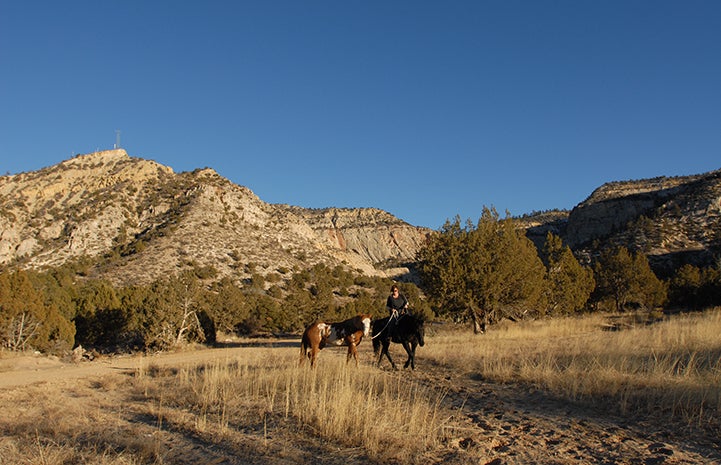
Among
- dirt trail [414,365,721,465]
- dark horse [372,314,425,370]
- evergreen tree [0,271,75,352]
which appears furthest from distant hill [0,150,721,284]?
dirt trail [414,365,721,465]

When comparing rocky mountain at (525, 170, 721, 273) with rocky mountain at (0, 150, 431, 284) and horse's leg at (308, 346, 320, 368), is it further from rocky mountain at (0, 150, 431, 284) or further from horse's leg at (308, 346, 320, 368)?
horse's leg at (308, 346, 320, 368)

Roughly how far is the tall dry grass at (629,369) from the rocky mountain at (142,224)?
104 ft

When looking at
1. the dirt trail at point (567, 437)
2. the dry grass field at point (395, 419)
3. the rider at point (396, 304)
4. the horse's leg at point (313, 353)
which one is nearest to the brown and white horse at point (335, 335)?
the horse's leg at point (313, 353)

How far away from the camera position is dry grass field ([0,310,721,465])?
5.60 meters

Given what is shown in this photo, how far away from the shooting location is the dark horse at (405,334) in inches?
481

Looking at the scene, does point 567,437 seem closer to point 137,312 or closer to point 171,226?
point 137,312

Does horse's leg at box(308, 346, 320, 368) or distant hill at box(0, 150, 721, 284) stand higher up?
distant hill at box(0, 150, 721, 284)

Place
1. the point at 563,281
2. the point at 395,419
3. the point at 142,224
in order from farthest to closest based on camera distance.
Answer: the point at 142,224
the point at 563,281
the point at 395,419

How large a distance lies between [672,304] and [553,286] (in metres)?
27.9

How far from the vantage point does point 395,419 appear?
253 inches

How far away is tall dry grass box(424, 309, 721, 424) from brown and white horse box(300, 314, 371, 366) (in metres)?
2.57

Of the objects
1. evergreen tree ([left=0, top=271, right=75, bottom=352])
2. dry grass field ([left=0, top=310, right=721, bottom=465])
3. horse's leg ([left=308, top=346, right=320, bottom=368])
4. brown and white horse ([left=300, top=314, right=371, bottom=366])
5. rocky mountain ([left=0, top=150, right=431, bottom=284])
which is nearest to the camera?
dry grass field ([left=0, top=310, right=721, bottom=465])

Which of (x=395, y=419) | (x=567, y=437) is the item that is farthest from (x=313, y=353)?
(x=567, y=437)

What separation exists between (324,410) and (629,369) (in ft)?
21.1
